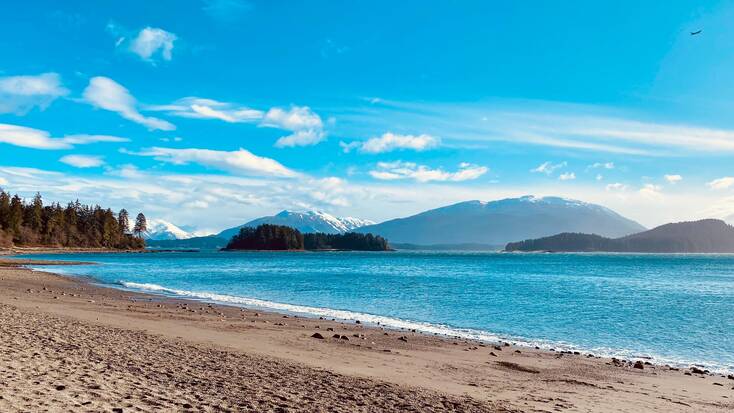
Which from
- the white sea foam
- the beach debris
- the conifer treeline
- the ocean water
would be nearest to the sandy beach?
the beach debris

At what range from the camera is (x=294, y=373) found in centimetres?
1531

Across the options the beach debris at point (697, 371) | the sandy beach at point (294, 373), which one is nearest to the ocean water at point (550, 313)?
the beach debris at point (697, 371)

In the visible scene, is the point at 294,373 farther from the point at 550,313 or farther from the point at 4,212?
the point at 4,212

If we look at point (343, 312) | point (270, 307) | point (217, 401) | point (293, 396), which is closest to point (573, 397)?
point (293, 396)

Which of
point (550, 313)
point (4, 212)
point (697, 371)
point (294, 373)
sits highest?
point (4, 212)

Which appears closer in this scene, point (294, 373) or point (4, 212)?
point (294, 373)

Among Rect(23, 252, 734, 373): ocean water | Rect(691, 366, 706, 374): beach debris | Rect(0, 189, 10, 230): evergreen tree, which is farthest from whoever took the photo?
Rect(0, 189, 10, 230): evergreen tree

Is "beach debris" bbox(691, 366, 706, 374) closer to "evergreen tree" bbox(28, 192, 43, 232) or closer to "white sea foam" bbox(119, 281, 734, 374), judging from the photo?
"white sea foam" bbox(119, 281, 734, 374)

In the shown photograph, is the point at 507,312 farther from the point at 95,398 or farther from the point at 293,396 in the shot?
the point at 95,398

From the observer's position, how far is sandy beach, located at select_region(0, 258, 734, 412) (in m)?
11.3

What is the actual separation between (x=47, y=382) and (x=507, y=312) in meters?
33.2

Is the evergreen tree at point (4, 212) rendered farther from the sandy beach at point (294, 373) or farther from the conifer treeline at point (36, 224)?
the sandy beach at point (294, 373)

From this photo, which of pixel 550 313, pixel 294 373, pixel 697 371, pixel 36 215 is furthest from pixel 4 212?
pixel 697 371

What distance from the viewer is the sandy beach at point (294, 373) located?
1130cm
